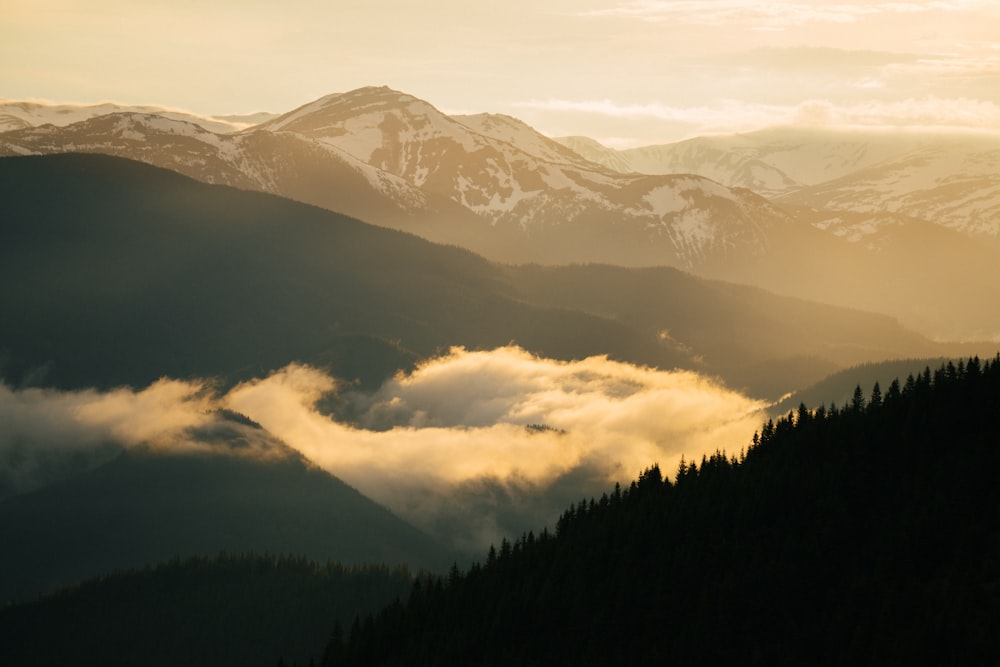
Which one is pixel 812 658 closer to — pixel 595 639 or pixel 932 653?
pixel 932 653

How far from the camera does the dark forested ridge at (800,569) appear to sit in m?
152

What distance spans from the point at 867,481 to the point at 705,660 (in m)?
35.6

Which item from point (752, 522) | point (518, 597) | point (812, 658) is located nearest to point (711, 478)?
point (752, 522)

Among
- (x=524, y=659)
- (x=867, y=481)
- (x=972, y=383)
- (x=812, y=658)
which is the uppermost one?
(x=972, y=383)

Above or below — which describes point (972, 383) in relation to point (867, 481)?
above

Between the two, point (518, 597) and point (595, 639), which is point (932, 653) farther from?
point (518, 597)

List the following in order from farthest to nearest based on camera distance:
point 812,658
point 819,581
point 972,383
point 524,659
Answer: point 972,383
point 524,659
point 819,581
point 812,658

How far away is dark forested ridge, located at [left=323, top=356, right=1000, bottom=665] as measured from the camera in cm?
15225

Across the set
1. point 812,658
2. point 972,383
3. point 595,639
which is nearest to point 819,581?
point 812,658

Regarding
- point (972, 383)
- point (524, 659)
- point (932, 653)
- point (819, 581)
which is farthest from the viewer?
point (972, 383)

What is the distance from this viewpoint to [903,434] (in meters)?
184

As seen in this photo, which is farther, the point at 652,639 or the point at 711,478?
the point at 711,478

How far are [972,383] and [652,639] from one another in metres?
57.7

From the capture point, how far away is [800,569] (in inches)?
6609
